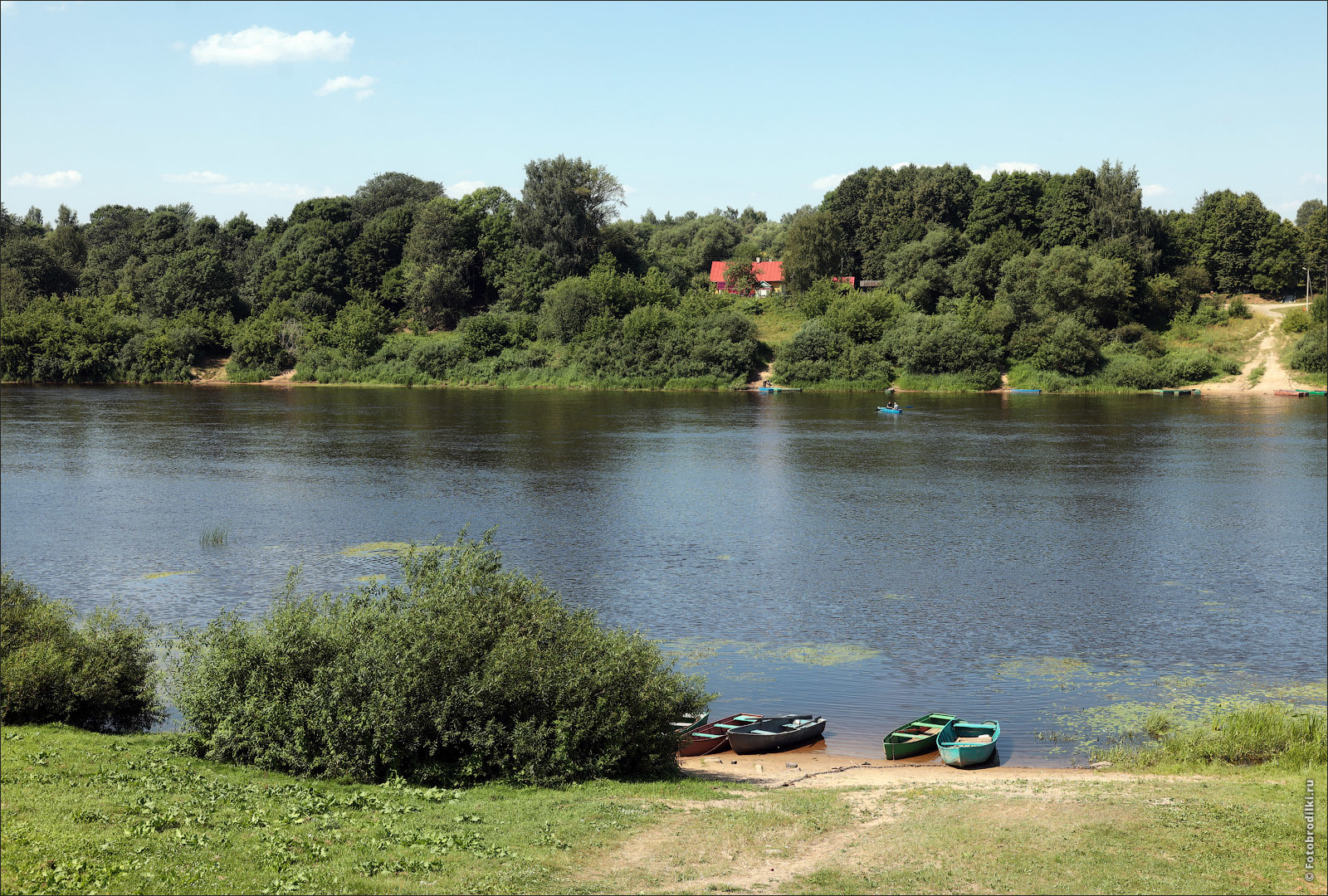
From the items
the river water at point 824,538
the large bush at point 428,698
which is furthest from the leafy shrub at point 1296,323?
the large bush at point 428,698

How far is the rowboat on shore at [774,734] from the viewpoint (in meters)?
19.9

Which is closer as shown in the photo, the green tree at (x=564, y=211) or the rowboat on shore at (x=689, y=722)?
the rowboat on shore at (x=689, y=722)

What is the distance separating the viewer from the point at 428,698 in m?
15.8

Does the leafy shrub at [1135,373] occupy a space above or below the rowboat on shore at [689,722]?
above

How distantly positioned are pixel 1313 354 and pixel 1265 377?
4567mm

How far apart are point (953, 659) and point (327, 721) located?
52.0 feet

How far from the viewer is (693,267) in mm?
159125

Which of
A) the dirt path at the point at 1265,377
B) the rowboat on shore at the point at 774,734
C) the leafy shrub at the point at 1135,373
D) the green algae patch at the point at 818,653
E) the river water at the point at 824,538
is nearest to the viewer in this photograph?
the rowboat on shore at the point at 774,734

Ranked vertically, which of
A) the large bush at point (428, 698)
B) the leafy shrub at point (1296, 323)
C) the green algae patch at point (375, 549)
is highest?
the leafy shrub at point (1296, 323)

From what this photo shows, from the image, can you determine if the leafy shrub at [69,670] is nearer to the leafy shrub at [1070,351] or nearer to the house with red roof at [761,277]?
the leafy shrub at [1070,351]

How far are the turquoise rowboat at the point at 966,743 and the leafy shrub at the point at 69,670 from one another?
14.2m

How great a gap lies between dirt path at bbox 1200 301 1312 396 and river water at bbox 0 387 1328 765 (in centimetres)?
2916

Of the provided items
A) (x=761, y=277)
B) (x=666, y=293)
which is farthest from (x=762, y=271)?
(x=666, y=293)

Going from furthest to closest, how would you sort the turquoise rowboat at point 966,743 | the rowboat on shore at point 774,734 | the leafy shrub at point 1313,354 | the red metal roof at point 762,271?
the red metal roof at point 762,271 < the leafy shrub at point 1313,354 < the rowboat on shore at point 774,734 < the turquoise rowboat at point 966,743
